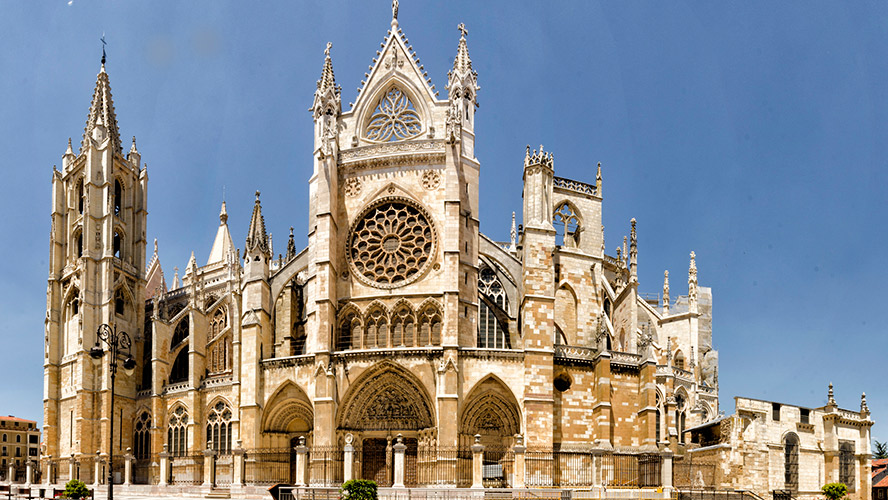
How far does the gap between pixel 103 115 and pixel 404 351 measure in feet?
82.1

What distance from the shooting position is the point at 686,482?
3675 cm

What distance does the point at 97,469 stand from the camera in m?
40.4

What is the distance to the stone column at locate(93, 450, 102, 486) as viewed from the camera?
39438 millimetres

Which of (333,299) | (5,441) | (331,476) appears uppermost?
(333,299)

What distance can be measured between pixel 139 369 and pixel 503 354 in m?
21.1

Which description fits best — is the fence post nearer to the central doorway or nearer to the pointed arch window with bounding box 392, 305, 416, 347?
the central doorway

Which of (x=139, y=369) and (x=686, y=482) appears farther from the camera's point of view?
(x=139, y=369)

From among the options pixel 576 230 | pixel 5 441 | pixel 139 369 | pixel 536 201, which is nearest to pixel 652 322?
pixel 576 230

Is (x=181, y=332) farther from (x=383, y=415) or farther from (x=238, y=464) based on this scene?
(x=383, y=415)

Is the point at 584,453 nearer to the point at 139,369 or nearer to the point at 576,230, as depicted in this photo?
the point at 576,230

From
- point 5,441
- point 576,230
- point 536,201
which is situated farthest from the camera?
point 5,441

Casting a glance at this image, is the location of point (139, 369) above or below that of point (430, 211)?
below

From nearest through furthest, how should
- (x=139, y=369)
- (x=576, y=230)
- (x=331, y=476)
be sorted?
1. (x=331, y=476)
2. (x=576, y=230)
3. (x=139, y=369)

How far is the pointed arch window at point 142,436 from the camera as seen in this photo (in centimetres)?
4234
